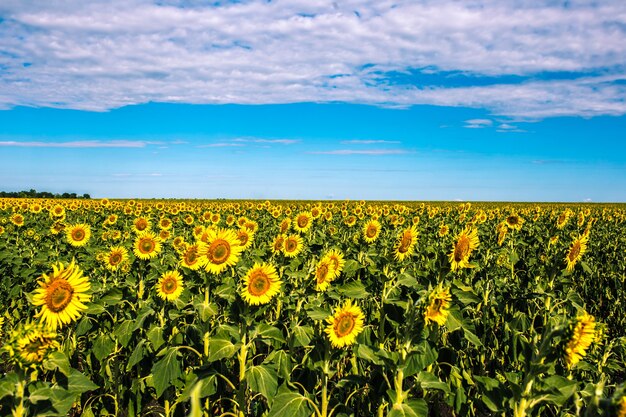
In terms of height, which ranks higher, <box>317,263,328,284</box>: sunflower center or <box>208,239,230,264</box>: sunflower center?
<box>208,239,230,264</box>: sunflower center

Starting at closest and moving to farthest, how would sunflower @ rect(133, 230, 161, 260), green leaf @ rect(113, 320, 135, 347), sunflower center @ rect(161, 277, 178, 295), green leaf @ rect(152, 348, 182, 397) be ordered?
green leaf @ rect(152, 348, 182, 397) < green leaf @ rect(113, 320, 135, 347) < sunflower center @ rect(161, 277, 178, 295) < sunflower @ rect(133, 230, 161, 260)

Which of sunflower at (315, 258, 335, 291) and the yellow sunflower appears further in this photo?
sunflower at (315, 258, 335, 291)

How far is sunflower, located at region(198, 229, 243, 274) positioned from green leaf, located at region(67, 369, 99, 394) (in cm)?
199

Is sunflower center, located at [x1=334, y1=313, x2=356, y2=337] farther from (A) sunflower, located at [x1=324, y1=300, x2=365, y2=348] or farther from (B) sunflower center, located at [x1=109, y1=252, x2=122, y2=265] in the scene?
(B) sunflower center, located at [x1=109, y1=252, x2=122, y2=265]

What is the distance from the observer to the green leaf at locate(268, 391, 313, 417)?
3.48 metres

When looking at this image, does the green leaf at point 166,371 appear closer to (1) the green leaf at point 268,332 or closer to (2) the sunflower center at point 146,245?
(1) the green leaf at point 268,332

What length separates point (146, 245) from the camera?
23.0ft

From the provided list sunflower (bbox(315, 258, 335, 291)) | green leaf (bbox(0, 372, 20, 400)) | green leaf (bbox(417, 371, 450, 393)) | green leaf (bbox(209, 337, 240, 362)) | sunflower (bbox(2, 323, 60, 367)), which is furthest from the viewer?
sunflower (bbox(315, 258, 335, 291))

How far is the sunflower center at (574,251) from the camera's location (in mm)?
6352

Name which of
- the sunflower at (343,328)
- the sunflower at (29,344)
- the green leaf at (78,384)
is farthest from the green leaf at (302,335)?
the sunflower at (29,344)

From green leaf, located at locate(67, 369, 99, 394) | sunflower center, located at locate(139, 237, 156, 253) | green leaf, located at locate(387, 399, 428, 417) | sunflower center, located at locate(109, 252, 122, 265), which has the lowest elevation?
green leaf, located at locate(387, 399, 428, 417)

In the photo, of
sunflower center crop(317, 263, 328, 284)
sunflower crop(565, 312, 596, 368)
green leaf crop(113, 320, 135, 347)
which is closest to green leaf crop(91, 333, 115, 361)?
green leaf crop(113, 320, 135, 347)

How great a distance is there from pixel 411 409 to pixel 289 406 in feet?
3.23

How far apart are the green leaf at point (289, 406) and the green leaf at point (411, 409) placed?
28.3 inches
